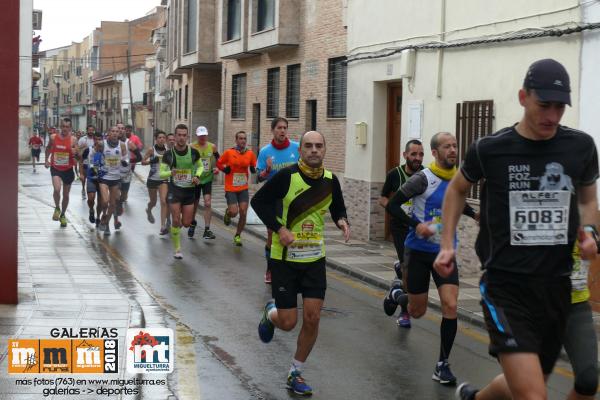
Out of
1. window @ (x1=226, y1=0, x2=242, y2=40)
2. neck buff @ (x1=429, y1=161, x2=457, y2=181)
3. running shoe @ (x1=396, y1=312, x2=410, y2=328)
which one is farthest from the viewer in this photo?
window @ (x1=226, y1=0, x2=242, y2=40)

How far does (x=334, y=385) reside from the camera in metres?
7.17

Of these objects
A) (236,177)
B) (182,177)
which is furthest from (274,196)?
(236,177)

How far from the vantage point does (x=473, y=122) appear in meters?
13.6

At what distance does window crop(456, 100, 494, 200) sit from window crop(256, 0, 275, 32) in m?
14.3

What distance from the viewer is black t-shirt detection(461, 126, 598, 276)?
4730mm

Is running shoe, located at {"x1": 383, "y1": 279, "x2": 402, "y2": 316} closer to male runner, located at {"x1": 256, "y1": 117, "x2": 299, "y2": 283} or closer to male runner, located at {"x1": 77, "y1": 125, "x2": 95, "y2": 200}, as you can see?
male runner, located at {"x1": 256, "y1": 117, "x2": 299, "y2": 283}

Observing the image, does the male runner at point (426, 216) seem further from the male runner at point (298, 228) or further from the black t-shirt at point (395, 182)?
the black t-shirt at point (395, 182)

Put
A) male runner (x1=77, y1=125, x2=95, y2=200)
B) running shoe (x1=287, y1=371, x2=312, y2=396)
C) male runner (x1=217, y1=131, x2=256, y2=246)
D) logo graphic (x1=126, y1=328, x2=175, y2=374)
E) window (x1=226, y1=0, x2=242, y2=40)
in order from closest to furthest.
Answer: running shoe (x1=287, y1=371, x2=312, y2=396) < logo graphic (x1=126, y1=328, x2=175, y2=374) < male runner (x1=217, y1=131, x2=256, y2=246) < male runner (x1=77, y1=125, x2=95, y2=200) < window (x1=226, y1=0, x2=242, y2=40)

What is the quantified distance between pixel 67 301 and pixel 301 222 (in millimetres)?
3779

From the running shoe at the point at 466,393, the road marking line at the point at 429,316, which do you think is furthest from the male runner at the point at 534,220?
the road marking line at the point at 429,316

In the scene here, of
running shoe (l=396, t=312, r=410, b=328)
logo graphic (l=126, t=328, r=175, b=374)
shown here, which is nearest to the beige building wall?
running shoe (l=396, t=312, r=410, b=328)

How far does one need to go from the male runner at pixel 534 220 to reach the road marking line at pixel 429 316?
3.29 metres

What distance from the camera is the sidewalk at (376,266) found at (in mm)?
10656

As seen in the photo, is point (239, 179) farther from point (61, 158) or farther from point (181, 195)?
point (61, 158)
